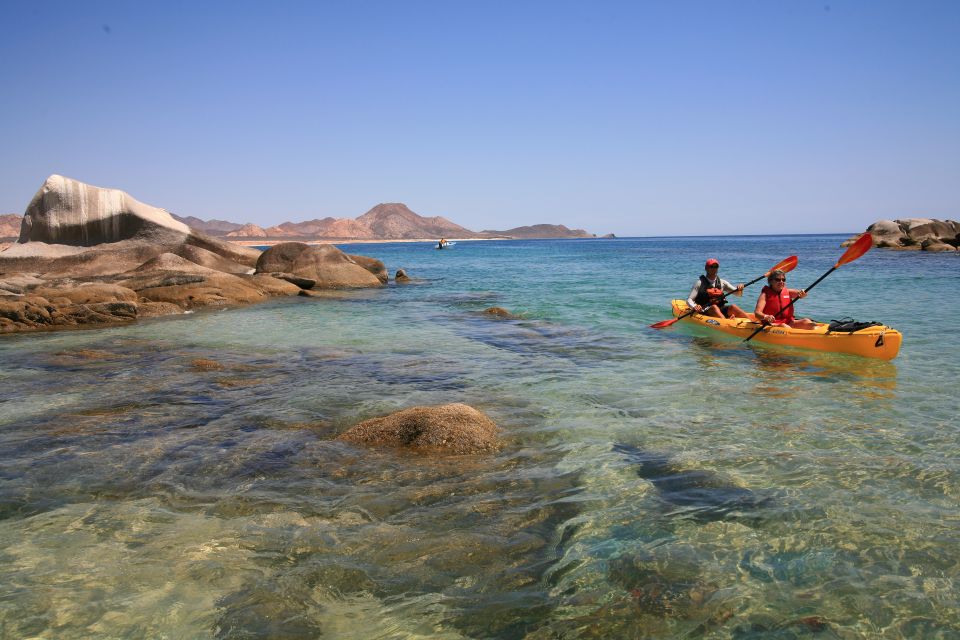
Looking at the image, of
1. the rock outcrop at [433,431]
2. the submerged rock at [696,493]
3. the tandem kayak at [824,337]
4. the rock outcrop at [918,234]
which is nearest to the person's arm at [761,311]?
the tandem kayak at [824,337]

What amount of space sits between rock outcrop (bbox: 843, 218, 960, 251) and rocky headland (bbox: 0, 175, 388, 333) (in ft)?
157

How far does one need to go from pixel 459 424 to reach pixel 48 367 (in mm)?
8014

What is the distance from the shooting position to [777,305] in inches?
472

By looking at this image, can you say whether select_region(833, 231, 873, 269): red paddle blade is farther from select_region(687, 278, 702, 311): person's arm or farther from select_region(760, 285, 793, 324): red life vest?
select_region(687, 278, 702, 311): person's arm

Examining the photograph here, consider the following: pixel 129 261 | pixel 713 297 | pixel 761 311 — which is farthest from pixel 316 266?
pixel 761 311

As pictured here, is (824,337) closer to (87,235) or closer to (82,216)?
(82,216)

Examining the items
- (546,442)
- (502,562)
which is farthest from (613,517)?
(546,442)

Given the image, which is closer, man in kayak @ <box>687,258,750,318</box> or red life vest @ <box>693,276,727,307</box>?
man in kayak @ <box>687,258,750,318</box>

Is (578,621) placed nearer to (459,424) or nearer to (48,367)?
(459,424)

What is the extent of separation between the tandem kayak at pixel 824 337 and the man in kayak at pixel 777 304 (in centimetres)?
29

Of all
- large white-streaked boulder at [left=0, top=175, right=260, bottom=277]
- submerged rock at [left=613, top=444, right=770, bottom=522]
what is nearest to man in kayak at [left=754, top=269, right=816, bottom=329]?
submerged rock at [left=613, top=444, right=770, bottom=522]

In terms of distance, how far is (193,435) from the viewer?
6281mm

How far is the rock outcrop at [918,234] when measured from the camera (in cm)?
5069

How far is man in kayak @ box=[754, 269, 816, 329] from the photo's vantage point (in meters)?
11.5
